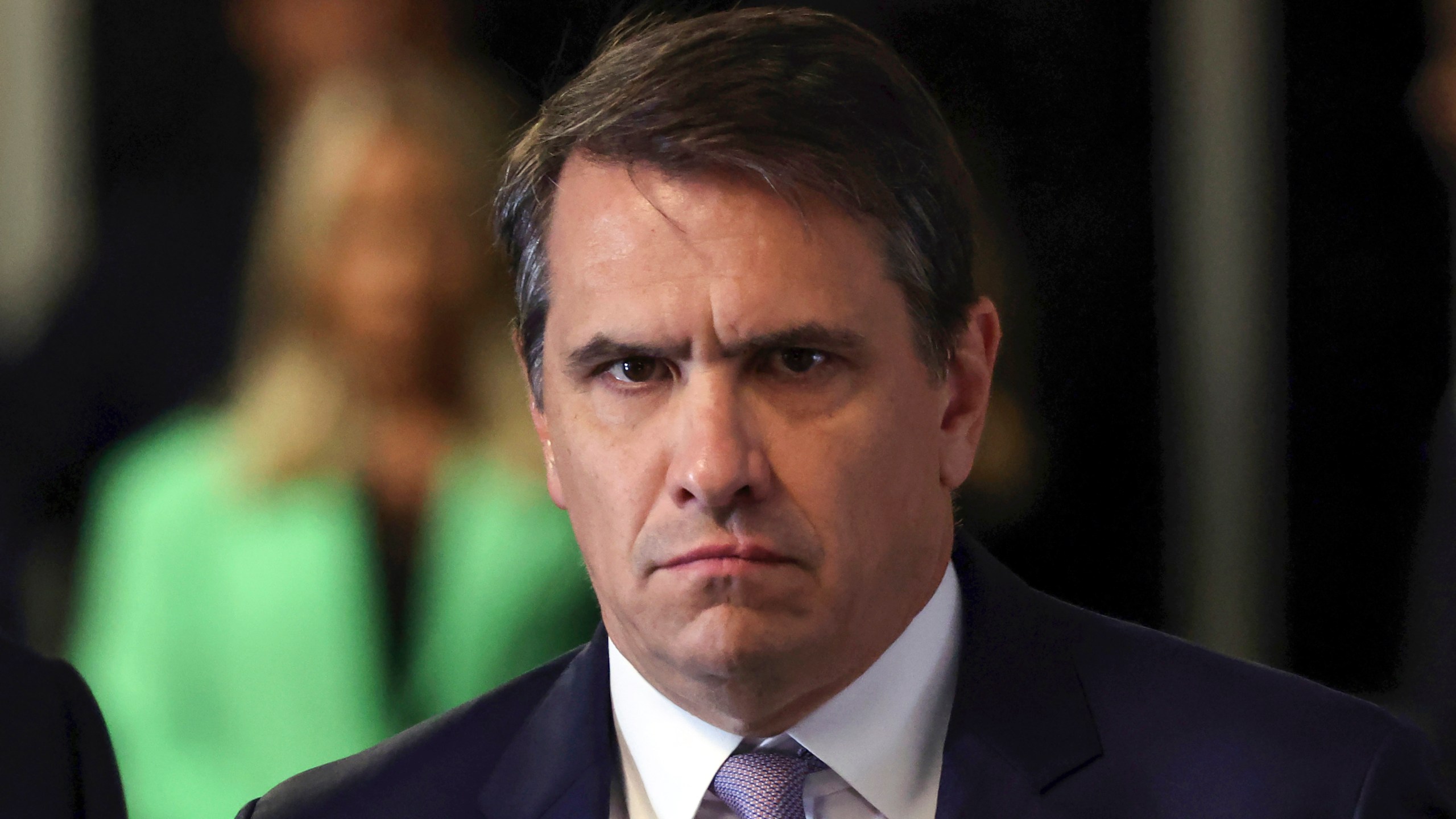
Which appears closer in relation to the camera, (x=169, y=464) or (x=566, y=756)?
(x=566, y=756)

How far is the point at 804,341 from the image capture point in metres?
1.72

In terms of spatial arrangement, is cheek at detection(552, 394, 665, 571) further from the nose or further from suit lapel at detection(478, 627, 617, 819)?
suit lapel at detection(478, 627, 617, 819)

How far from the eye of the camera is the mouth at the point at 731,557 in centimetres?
167

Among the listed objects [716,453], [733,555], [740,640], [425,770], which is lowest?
[425,770]

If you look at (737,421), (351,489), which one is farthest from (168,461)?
(737,421)

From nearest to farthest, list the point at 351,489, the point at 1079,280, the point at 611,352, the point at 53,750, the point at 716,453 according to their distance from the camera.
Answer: the point at 716,453 < the point at 611,352 < the point at 53,750 < the point at 1079,280 < the point at 351,489

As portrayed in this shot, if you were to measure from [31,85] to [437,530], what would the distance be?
0.96 m

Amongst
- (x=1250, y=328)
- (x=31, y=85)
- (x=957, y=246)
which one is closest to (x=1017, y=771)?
(x=957, y=246)

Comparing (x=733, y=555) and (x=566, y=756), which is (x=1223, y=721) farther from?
(x=566, y=756)

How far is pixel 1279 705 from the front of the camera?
1807mm

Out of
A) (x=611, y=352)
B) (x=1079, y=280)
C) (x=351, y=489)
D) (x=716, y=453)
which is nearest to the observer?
(x=716, y=453)

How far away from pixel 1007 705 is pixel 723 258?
0.66 m

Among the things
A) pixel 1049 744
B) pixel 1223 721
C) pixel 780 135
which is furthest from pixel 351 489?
pixel 1223 721

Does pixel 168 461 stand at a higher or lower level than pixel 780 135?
lower
